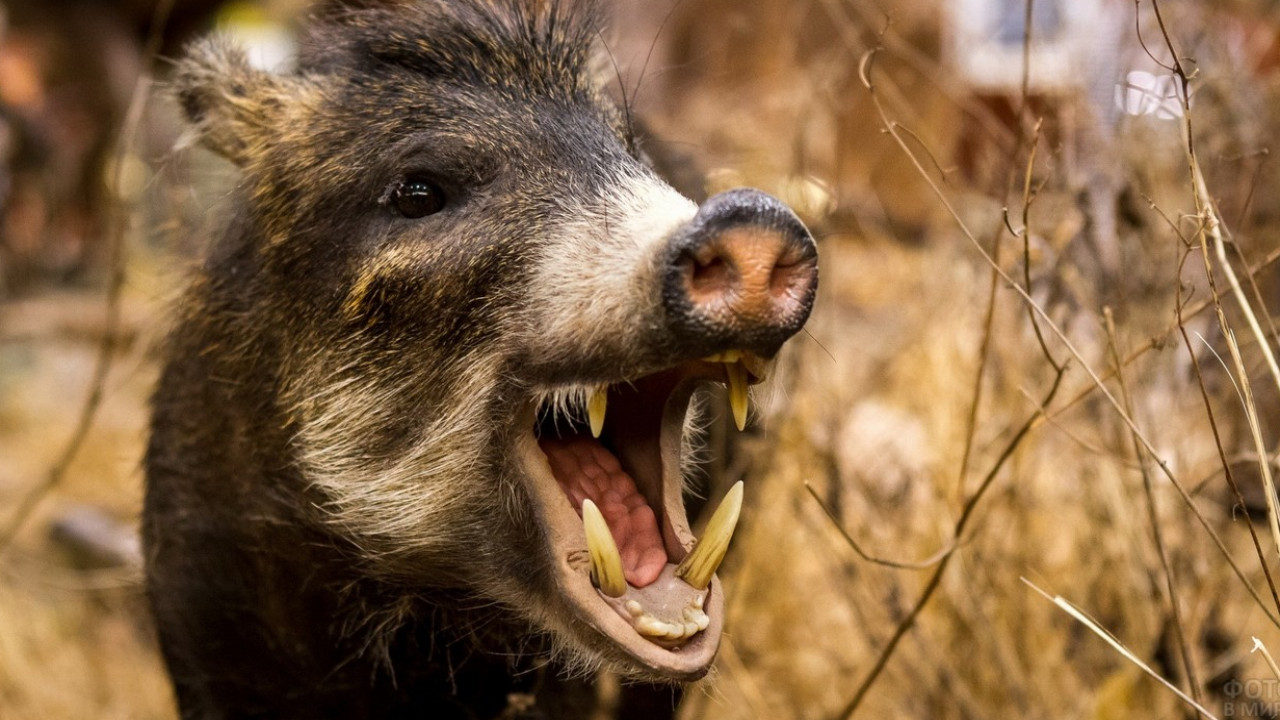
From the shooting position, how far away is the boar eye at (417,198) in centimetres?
240

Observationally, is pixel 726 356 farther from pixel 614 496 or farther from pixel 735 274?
pixel 614 496

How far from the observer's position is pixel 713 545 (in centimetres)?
196

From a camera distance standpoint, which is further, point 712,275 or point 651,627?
point 651,627

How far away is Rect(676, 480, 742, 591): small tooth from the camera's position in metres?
1.95

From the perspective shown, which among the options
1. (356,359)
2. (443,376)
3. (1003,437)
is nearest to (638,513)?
(443,376)

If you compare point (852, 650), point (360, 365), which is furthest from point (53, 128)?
point (360, 365)

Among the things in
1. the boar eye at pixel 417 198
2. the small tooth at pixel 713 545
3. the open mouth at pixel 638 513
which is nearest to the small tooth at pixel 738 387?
the open mouth at pixel 638 513

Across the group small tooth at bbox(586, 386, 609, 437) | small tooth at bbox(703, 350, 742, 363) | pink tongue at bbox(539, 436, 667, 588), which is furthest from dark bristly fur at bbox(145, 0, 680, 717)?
small tooth at bbox(703, 350, 742, 363)

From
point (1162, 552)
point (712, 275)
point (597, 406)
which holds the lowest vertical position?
point (597, 406)

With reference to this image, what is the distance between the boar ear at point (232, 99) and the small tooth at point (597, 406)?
1.09 meters

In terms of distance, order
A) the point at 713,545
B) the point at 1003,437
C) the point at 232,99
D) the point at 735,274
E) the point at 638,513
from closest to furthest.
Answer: the point at 735,274
the point at 713,545
the point at 638,513
the point at 232,99
the point at 1003,437

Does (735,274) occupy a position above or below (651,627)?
above

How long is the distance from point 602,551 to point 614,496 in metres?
0.28

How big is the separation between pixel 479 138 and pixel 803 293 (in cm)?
80
